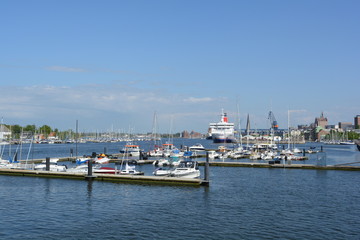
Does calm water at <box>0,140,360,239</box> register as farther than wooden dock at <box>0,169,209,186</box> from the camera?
No

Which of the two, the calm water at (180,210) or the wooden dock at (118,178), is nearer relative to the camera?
the calm water at (180,210)

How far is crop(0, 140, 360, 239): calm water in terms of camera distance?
25.7 meters

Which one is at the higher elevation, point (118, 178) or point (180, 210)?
point (118, 178)

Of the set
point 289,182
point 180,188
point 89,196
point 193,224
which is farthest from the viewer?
point 289,182

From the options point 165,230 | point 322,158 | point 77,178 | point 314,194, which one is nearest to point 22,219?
point 165,230

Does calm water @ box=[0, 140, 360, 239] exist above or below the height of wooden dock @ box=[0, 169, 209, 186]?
below

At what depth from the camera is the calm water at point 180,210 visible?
25.7 meters

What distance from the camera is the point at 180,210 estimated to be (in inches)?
1272

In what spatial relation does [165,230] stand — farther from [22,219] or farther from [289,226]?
[22,219]

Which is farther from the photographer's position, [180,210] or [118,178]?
[118,178]

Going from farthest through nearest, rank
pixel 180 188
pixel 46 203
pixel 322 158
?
1. pixel 322 158
2. pixel 180 188
3. pixel 46 203

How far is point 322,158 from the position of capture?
65.6m

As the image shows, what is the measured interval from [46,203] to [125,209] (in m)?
8.17

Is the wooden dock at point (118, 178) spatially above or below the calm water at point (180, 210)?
above
